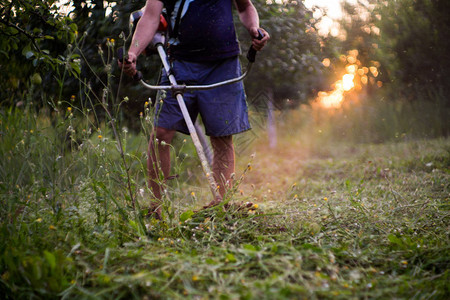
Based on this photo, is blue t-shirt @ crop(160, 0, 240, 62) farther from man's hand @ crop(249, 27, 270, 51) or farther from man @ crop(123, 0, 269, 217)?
man's hand @ crop(249, 27, 270, 51)

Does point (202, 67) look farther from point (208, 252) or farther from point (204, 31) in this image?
point (208, 252)

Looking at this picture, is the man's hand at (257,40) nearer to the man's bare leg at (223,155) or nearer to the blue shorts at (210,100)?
the blue shorts at (210,100)

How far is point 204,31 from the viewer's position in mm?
2271

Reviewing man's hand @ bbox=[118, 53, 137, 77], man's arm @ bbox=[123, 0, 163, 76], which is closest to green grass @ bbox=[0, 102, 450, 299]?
man's hand @ bbox=[118, 53, 137, 77]

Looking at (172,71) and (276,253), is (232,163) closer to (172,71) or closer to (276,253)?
(172,71)

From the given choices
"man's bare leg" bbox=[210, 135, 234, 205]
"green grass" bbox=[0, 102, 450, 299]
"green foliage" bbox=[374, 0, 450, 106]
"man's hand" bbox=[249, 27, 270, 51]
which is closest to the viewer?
"green grass" bbox=[0, 102, 450, 299]

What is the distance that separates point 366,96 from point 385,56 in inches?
81.8

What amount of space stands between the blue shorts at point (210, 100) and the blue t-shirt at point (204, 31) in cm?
6

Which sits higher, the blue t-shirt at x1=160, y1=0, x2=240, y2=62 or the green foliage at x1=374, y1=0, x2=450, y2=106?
the blue t-shirt at x1=160, y1=0, x2=240, y2=62

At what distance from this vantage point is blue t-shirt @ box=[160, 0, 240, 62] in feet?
7.45

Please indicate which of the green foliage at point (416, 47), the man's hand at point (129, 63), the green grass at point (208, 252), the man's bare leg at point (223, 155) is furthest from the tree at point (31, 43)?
the green foliage at point (416, 47)

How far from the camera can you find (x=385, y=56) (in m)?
9.32

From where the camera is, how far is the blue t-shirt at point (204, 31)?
7.45 ft

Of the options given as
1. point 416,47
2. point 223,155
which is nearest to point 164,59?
point 223,155
